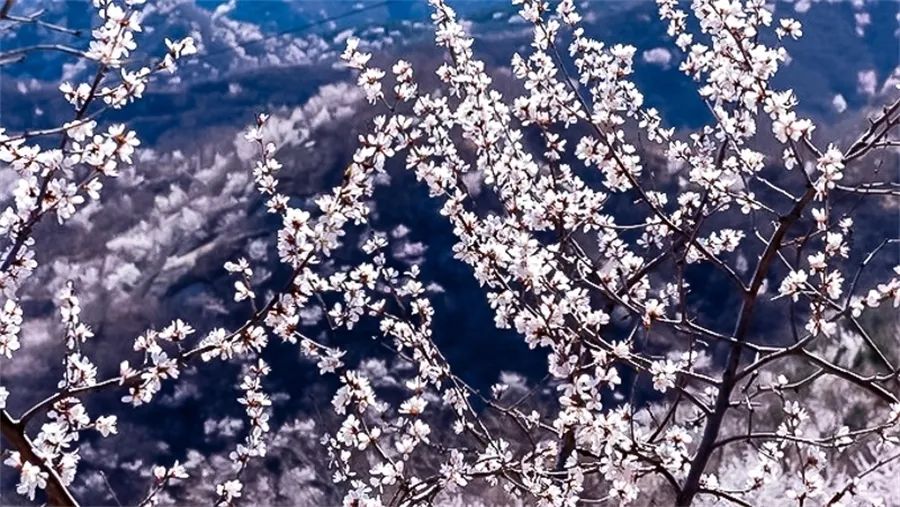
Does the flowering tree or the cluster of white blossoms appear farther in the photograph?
the flowering tree

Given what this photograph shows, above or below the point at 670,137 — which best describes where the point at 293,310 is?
below

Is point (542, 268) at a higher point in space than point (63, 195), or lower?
higher

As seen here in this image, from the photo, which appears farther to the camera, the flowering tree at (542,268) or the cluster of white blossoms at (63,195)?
the flowering tree at (542,268)

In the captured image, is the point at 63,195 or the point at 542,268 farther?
the point at 542,268

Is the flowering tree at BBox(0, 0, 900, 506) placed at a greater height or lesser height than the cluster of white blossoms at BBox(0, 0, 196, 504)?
greater

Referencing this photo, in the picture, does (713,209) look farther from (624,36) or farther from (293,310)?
(624,36)

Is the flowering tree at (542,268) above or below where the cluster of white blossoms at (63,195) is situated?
above

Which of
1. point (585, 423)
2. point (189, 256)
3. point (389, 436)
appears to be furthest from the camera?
point (189, 256)

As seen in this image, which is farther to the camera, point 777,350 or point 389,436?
point 389,436

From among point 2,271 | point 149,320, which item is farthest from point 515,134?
point 149,320

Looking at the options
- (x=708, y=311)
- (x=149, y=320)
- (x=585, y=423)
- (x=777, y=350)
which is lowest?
(x=149, y=320)

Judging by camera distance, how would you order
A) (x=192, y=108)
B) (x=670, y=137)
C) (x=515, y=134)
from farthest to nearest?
(x=192, y=108) → (x=670, y=137) → (x=515, y=134)
